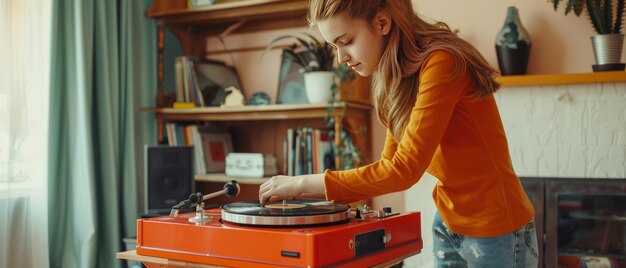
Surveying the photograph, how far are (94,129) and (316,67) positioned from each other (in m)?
A: 1.14

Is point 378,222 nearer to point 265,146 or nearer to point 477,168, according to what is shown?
point 477,168

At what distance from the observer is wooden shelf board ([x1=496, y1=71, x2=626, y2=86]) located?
7.96 ft

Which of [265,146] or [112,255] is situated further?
[265,146]

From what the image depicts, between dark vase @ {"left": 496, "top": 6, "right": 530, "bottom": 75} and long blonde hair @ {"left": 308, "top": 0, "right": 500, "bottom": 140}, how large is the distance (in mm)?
1356

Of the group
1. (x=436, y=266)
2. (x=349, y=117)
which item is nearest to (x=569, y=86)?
(x=349, y=117)

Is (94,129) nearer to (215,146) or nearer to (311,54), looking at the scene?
(215,146)

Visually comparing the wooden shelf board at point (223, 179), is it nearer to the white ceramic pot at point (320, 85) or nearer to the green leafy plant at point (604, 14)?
the white ceramic pot at point (320, 85)

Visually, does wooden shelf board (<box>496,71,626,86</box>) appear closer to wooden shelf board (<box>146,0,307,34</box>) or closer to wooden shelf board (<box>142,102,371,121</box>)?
wooden shelf board (<box>142,102,371,121</box>)

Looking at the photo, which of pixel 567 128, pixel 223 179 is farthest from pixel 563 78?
pixel 223 179

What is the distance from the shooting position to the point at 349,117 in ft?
9.23

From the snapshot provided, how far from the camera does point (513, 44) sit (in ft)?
8.45

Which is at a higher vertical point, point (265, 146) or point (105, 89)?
point (105, 89)

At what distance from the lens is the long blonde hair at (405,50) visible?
1250 mm

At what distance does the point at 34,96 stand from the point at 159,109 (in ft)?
2.21
